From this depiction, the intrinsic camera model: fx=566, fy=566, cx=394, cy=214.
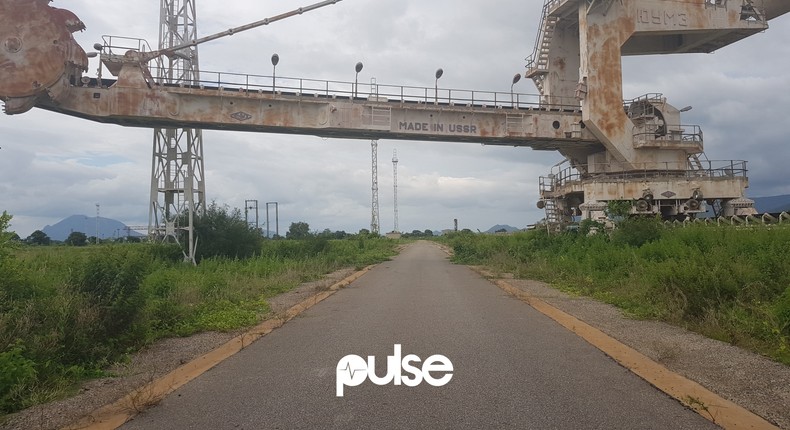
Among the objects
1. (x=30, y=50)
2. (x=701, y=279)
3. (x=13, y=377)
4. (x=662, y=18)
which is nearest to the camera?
(x=13, y=377)

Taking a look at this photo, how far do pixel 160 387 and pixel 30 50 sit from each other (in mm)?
20769

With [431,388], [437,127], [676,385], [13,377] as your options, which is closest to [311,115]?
[437,127]

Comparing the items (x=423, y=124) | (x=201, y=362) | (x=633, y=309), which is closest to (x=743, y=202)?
(x=423, y=124)

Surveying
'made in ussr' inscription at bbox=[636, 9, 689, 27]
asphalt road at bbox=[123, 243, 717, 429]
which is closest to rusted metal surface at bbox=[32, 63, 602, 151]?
'made in ussr' inscription at bbox=[636, 9, 689, 27]

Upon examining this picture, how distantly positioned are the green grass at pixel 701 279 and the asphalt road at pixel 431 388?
7.34 feet

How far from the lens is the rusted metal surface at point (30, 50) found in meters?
21.2

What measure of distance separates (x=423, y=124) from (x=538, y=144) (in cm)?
726

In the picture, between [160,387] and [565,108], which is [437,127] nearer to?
[565,108]

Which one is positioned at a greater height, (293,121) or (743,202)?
(293,121)

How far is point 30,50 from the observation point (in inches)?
851

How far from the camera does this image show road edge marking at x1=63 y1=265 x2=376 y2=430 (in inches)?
202

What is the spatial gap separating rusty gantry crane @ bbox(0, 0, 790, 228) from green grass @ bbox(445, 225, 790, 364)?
35.0 feet

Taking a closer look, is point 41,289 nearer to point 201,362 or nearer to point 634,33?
point 201,362

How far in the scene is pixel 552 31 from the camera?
1367 inches
